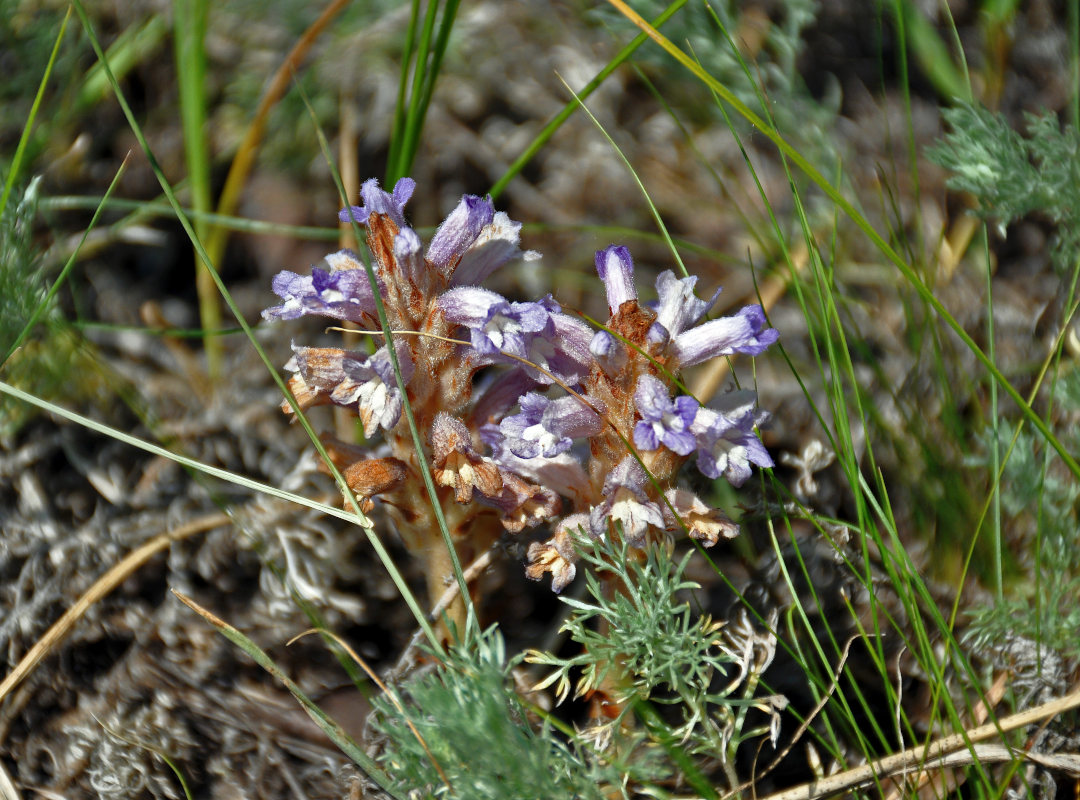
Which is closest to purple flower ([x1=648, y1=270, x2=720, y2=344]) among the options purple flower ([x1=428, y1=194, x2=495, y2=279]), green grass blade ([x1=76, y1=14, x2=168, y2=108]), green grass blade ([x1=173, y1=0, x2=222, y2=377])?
purple flower ([x1=428, y1=194, x2=495, y2=279])

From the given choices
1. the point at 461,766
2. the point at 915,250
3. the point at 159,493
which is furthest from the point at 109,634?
the point at 915,250

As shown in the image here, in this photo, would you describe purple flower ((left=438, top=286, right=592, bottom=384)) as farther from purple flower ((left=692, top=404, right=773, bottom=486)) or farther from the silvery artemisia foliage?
purple flower ((left=692, top=404, right=773, bottom=486))

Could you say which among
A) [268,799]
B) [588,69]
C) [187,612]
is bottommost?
[268,799]

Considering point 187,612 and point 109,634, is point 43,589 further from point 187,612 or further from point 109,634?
point 187,612

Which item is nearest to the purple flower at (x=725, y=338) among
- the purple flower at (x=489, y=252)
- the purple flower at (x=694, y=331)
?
the purple flower at (x=694, y=331)

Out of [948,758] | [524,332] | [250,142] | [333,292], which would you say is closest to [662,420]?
[524,332]

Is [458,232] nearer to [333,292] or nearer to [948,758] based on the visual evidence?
[333,292]
